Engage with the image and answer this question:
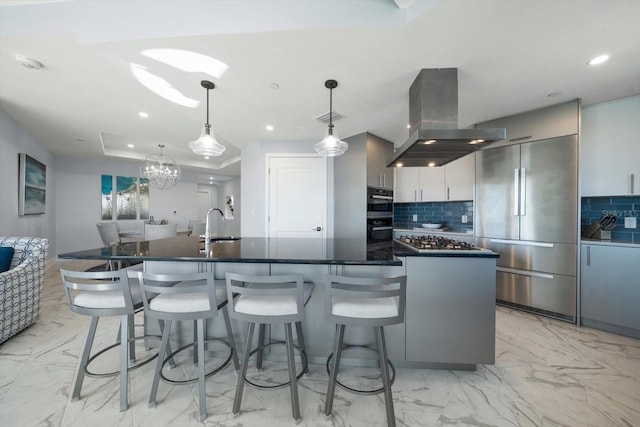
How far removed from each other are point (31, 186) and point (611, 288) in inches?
298

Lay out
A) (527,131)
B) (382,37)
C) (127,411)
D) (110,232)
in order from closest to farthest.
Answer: (127,411), (382,37), (527,131), (110,232)

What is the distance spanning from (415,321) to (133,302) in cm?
188

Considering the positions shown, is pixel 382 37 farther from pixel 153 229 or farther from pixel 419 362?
pixel 153 229

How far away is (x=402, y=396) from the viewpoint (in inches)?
59.7

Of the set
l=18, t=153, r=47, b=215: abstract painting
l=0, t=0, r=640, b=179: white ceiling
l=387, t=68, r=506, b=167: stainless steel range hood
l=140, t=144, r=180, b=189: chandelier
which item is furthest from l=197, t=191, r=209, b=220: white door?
l=387, t=68, r=506, b=167: stainless steel range hood

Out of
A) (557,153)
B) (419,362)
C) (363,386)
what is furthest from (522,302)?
(363,386)

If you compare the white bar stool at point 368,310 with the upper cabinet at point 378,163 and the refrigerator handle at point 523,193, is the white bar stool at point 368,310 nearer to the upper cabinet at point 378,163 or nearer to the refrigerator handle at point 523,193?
the refrigerator handle at point 523,193

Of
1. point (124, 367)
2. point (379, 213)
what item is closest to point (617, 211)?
point (379, 213)

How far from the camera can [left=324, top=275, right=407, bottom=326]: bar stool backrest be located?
3.97 ft

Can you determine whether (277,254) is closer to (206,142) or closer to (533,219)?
(206,142)

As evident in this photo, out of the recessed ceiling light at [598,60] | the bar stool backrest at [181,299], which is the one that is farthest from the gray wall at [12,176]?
the recessed ceiling light at [598,60]

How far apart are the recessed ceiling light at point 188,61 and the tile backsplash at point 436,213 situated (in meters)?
3.62

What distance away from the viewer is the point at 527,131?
2670 mm

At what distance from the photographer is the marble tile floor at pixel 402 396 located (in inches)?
53.1
